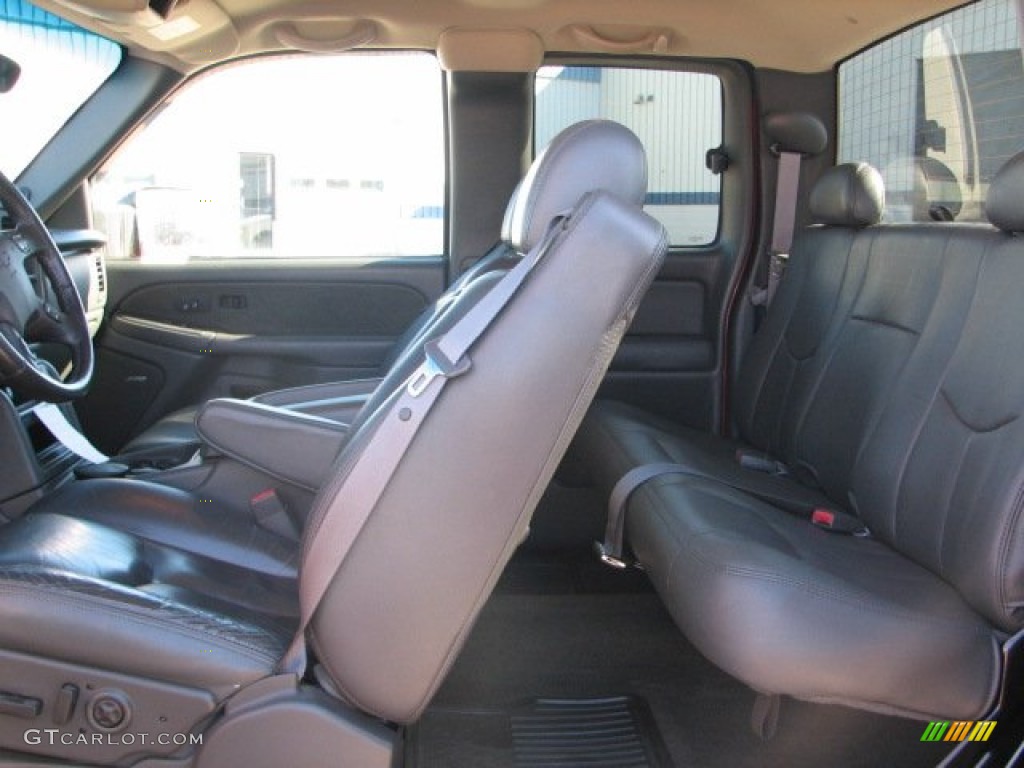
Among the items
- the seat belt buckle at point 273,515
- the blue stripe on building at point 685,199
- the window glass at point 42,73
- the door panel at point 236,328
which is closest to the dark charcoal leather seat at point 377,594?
the seat belt buckle at point 273,515

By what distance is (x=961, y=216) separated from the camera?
2594 mm

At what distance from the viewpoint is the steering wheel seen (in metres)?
1.91

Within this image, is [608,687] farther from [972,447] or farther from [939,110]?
[939,110]

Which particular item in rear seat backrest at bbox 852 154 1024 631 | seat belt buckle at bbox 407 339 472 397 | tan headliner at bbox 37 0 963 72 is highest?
tan headliner at bbox 37 0 963 72

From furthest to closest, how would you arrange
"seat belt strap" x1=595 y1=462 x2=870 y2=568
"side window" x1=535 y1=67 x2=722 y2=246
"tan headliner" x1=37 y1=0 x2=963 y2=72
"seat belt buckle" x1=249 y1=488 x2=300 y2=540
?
"side window" x1=535 y1=67 x2=722 y2=246 < "tan headliner" x1=37 y1=0 x2=963 y2=72 < "seat belt strap" x1=595 y1=462 x2=870 y2=568 < "seat belt buckle" x1=249 y1=488 x2=300 y2=540

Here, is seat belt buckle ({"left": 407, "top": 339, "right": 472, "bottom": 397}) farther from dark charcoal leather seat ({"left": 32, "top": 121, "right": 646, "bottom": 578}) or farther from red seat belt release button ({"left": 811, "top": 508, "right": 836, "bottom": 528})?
red seat belt release button ({"left": 811, "top": 508, "right": 836, "bottom": 528})

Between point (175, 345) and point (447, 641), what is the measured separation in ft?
6.82

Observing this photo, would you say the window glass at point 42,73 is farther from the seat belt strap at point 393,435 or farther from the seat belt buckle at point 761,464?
the seat belt buckle at point 761,464

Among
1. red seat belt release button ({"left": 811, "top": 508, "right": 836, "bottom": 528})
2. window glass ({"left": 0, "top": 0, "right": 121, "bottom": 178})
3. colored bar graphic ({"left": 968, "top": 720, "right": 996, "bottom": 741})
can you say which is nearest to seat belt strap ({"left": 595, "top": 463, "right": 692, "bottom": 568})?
red seat belt release button ({"left": 811, "top": 508, "right": 836, "bottom": 528})

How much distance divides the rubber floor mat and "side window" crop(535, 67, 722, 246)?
5.55ft

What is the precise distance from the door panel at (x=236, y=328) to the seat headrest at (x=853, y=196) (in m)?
1.25

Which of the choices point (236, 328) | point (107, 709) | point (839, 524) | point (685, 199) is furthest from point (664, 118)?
point (107, 709)

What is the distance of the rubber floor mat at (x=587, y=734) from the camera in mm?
2033

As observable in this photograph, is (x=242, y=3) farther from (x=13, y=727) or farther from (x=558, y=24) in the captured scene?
(x=13, y=727)
